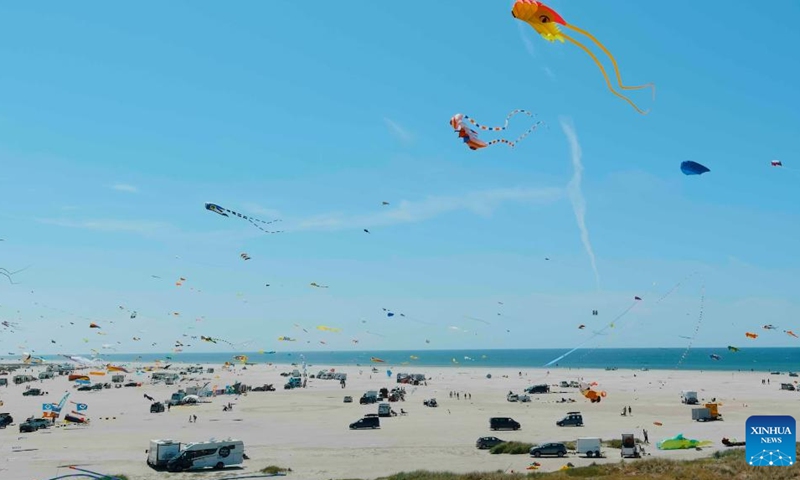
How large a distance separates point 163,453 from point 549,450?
54.1 ft

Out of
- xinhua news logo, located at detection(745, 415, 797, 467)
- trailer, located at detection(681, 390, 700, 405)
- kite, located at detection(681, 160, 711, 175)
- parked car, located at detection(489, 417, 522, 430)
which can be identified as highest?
kite, located at detection(681, 160, 711, 175)

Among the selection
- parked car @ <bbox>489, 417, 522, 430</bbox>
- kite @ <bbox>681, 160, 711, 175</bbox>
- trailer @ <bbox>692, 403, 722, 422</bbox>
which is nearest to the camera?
kite @ <bbox>681, 160, 711, 175</bbox>

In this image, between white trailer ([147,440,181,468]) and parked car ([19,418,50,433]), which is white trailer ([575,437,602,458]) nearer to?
white trailer ([147,440,181,468])

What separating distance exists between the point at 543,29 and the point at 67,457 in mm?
28924

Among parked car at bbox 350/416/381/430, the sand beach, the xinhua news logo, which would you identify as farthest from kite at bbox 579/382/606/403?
the xinhua news logo

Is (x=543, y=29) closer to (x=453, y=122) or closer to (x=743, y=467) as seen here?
(x=453, y=122)

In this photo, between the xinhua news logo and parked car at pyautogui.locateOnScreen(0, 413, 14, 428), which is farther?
parked car at pyautogui.locateOnScreen(0, 413, 14, 428)

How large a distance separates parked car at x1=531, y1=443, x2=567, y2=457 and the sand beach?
0.45 m

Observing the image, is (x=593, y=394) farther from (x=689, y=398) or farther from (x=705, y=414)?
(x=689, y=398)

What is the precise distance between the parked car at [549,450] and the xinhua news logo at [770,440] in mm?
16888

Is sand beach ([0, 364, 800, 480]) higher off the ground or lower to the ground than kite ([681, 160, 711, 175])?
lower

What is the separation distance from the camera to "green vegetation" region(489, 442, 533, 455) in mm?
30438

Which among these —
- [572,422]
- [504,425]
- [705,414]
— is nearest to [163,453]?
[504,425]

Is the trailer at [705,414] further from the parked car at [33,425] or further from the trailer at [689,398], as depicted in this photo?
the parked car at [33,425]
